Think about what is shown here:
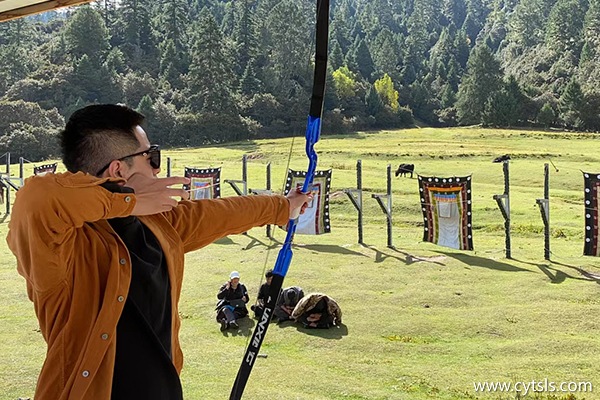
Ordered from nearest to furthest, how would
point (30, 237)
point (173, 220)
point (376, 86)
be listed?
point (30, 237), point (173, 220), point (376, 86)

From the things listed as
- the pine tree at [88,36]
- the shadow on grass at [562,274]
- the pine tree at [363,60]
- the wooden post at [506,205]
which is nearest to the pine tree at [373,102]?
the pine tree at [363,60]

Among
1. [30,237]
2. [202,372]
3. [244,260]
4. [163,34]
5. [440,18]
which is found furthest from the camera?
[440,18]

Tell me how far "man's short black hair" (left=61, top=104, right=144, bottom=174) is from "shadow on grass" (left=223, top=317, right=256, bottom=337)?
2727 millimetres

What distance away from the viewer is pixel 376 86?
33.6 feet

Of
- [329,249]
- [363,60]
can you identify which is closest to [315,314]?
[329,249]

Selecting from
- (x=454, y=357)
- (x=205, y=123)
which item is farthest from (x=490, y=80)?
(x=454, y=357)

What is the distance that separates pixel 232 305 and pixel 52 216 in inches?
116

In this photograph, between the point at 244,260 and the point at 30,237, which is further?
the point at 244,260

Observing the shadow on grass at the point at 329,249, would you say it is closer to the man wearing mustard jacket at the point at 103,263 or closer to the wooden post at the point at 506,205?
the wooden post at the point at 506,205

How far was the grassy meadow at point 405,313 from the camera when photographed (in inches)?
110

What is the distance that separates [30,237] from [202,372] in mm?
2395

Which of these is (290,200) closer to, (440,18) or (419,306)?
(419,306)

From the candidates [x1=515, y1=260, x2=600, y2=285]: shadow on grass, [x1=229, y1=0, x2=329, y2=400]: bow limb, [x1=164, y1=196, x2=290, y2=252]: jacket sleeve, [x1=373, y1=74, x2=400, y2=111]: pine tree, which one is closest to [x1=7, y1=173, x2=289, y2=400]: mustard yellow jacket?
[x1=164, y1=196, x2=290, y2=252]: jacket sleeve

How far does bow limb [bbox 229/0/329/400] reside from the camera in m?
1.03
